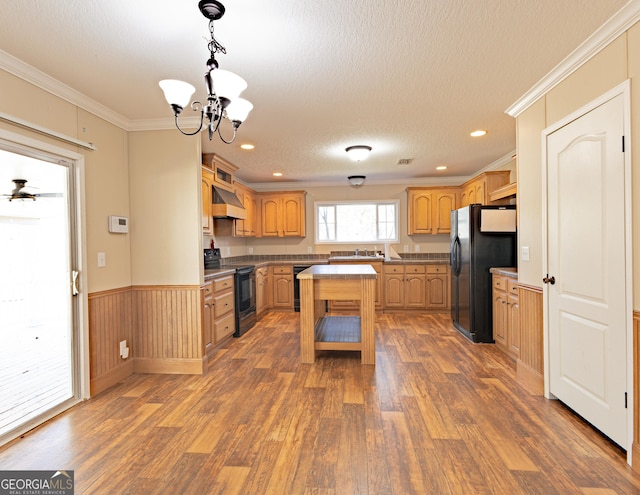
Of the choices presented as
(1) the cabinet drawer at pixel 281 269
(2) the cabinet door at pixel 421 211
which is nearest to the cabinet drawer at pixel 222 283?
(1) the cabinet drawer at pixel 281 269

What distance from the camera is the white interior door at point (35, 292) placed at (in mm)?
2627

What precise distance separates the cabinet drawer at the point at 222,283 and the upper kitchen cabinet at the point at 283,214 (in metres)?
2.29

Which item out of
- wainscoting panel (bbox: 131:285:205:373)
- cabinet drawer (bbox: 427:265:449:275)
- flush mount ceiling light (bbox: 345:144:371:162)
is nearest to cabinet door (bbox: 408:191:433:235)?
cabinet drawer (bbox: 427:265:449:275)

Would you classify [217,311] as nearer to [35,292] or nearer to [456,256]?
[35,292]

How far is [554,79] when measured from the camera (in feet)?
7.96

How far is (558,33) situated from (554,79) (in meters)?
0.57

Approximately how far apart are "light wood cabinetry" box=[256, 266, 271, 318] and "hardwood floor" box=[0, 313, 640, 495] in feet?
7.39

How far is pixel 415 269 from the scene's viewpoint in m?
5.93

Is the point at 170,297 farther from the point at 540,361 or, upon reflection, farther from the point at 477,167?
the point at 477,167

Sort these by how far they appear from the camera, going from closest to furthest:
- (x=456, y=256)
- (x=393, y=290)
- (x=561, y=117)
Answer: (x=561, y=117) < (x=456, y=256) < (x=393, y=290)

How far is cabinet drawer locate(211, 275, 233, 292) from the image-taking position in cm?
387

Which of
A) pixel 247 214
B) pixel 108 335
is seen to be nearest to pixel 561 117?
pixel 108 335

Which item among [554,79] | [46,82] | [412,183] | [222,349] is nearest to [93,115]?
[46,82]

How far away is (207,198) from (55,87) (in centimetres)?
195
